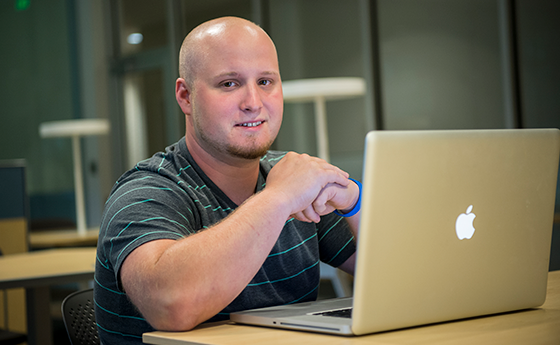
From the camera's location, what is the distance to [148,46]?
6320mm

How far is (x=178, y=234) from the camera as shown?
3.70 feet

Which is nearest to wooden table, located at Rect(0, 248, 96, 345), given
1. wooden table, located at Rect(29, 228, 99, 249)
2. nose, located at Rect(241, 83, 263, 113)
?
nose, located at Rect(241, 83, 263, 113)

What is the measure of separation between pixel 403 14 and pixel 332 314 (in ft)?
11.6

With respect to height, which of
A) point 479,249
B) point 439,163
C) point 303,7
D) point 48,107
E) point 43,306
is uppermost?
point 303,7

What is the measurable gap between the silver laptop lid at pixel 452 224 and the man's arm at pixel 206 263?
0.25 meters

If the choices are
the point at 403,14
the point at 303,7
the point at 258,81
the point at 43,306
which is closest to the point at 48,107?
the point at 303,7

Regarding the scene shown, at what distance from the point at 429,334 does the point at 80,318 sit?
0.99 metres

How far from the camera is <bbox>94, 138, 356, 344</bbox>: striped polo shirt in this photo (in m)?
1.14

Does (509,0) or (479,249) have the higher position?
(509,0)

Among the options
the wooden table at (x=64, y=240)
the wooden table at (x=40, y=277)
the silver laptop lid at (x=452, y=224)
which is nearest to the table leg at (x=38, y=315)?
the wooden table at (x=40, y=277)

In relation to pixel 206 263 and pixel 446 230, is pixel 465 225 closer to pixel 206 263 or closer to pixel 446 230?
pixel 446 230

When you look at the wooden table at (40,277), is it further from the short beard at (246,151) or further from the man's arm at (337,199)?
the man's arm at (337,199)

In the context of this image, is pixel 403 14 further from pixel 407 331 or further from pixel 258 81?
pixel 407 331

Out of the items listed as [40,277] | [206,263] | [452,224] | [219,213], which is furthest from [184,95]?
[40,277]
